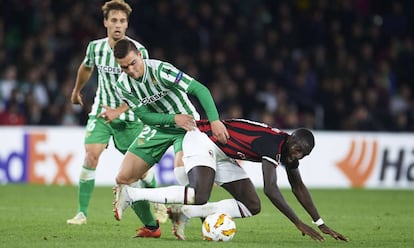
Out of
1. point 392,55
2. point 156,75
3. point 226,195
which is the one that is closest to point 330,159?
point 226,195

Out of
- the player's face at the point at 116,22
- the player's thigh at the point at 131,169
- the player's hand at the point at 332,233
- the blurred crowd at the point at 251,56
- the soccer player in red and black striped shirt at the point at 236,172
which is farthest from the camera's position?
the blurred crowd at the point at 251,56

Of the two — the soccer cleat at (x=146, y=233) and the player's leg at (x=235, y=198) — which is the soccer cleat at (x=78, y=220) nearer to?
the soccer cleat at (x=146, y=233)

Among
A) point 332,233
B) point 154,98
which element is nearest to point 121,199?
point 154,98

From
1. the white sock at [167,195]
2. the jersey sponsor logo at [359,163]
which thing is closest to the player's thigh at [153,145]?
the white sock at [167,195]

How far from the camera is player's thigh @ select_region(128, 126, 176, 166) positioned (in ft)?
27.7

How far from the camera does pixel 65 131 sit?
51.2 ft

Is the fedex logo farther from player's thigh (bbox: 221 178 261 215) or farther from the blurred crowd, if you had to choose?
player's thigh (bbox: 221 178 261 215)

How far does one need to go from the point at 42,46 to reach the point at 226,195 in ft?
17.5

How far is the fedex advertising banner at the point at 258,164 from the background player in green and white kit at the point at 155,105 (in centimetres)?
700

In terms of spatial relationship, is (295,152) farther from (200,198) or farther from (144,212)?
(144,212)

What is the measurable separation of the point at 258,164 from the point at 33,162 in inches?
146

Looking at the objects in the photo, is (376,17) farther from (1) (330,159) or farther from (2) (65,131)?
(2) (65,131)

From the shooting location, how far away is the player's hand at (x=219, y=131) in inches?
317

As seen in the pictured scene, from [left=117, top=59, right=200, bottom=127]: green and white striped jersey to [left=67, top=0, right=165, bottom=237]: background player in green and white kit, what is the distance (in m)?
1.24
